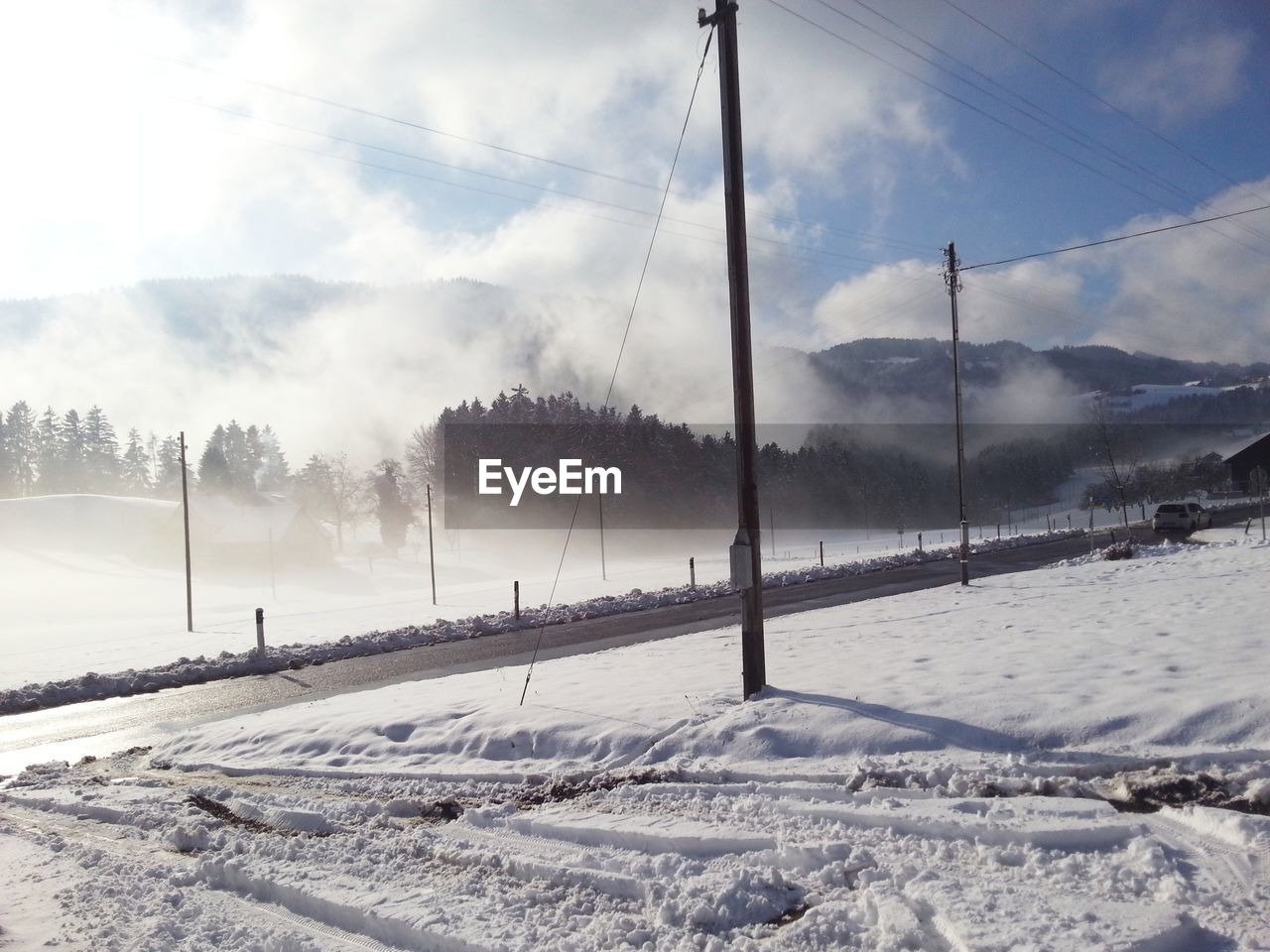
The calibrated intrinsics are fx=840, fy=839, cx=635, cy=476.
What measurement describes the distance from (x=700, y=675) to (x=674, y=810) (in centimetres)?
479

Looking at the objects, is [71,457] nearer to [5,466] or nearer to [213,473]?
[5,466]

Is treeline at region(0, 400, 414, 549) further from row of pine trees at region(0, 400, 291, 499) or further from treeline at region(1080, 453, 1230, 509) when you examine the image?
treeline at region(1080, 453, 1230, 509)

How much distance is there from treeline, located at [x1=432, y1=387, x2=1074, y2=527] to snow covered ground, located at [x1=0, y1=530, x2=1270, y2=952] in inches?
2487

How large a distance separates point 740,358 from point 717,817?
4.76 meters

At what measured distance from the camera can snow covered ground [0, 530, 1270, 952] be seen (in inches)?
163

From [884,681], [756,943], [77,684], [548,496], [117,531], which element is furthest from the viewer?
[117,531]

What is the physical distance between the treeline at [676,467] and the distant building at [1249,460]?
108ft

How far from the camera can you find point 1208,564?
20.5 meters

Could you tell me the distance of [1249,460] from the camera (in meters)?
72.6

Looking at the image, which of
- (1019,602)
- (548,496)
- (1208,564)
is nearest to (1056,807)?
(1019,602)

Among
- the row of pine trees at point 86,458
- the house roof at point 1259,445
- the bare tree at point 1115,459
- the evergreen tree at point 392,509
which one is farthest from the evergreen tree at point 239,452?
the house roof at point 1259,445

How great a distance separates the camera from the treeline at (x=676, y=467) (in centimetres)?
8125

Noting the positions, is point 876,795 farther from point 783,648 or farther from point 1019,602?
point 1019,602

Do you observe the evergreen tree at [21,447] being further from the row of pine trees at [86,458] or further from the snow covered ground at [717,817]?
the snow covered ground at [717,817]
